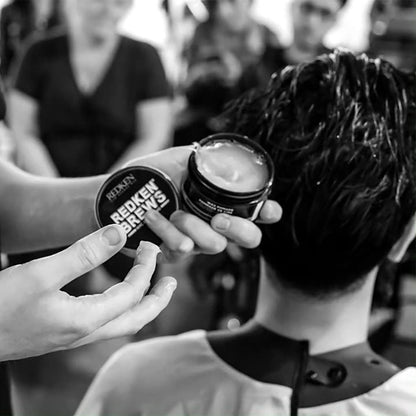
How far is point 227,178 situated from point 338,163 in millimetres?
153

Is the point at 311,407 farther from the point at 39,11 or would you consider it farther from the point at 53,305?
the point at 39,11

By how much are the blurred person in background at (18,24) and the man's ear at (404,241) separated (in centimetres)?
363

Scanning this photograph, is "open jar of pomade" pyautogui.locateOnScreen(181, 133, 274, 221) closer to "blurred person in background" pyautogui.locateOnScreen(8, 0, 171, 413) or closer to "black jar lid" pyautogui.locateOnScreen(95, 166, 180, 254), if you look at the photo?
"black jar lid" pyautogui.locateOnScreen(95, 166, 180, 254)

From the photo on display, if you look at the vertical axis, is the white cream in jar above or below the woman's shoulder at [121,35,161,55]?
above

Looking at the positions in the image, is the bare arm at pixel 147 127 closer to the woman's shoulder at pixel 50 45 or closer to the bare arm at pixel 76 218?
the woman's shoulder at pixel 50 45

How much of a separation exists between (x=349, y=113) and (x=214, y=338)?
0.42m

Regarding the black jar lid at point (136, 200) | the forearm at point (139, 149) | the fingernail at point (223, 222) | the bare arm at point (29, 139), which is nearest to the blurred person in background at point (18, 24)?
the bare arm at point (29, 139)

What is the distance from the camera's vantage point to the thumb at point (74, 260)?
555 mm

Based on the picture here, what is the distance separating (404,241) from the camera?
35.3 inches

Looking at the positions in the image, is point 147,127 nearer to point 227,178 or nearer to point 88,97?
point 88,97

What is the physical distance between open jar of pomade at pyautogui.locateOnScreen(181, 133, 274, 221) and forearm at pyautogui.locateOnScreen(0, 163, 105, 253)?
0.17m

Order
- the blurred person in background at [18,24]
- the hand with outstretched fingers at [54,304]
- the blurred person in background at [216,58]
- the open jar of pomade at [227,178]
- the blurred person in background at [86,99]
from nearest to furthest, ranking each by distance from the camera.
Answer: the hand with outstretched fingers at [54,304], the open jar of pomade at [227,178], the blurred person in background at [86,99], the blurred person in background at [216,58], the blurred person in background at [18,24]

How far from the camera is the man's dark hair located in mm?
812

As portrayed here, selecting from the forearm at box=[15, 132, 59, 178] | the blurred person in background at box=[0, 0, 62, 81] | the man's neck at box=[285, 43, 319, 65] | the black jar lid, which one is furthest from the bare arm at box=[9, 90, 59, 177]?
the blurred person in background at box=[0, 0, 62, 81]
